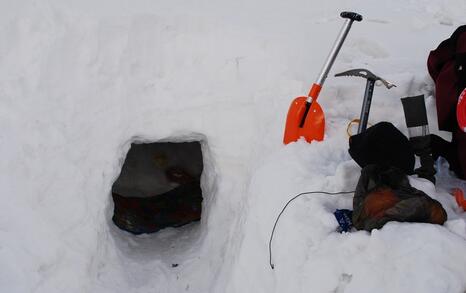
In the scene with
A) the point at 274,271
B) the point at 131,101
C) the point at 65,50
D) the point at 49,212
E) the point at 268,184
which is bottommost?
the point at 49,212

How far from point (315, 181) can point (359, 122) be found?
672mm

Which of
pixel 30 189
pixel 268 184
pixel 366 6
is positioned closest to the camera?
pixel 268 184

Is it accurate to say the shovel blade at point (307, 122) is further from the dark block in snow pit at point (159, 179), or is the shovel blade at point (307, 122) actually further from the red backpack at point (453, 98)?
the dark block in snow pit at point (159, 179)

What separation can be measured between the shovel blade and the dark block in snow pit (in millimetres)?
3156

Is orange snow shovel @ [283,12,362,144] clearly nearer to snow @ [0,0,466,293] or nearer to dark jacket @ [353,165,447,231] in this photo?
snow @ [0,0,466,293]

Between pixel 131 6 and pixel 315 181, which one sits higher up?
pixel 131 6

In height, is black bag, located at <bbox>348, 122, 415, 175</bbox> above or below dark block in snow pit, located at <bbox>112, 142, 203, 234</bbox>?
above

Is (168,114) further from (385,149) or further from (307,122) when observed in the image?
(385,149)

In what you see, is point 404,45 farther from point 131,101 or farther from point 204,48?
point 131,101

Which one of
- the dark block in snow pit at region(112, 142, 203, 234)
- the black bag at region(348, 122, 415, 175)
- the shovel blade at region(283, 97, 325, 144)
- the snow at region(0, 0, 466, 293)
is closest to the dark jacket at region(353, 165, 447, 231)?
the black bag at region(348, 122, 415, 175)

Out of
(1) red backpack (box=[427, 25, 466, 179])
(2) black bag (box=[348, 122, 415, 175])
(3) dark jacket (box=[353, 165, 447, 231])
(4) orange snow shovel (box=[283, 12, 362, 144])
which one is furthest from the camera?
(4) orange snow shovel (box=[283, 12, 362, 144])

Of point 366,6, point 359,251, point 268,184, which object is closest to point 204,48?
point 268,184

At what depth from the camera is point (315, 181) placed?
8.87ft

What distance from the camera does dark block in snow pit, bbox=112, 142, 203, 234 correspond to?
6172 mm
